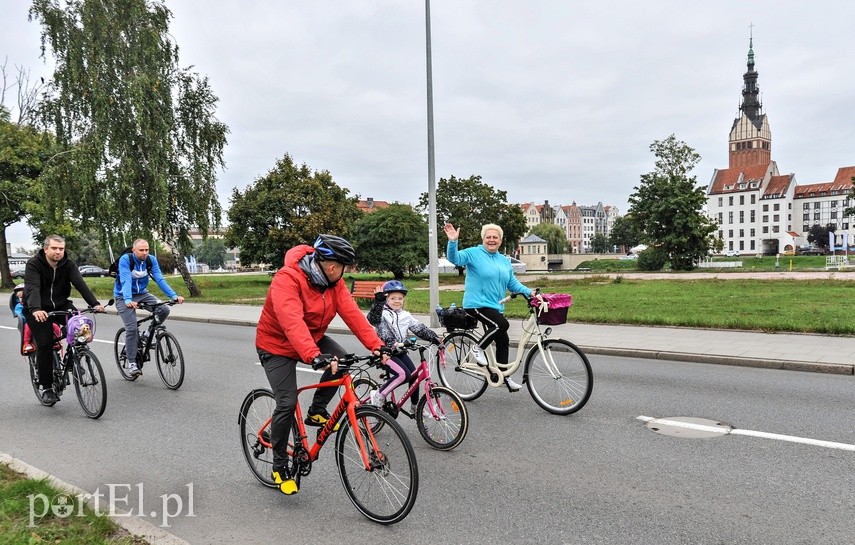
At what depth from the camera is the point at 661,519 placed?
3576 millimetres

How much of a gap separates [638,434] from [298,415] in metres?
3.13

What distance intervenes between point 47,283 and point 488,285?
4707 millimetres

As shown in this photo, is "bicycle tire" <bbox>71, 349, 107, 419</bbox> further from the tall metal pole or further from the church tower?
the church tower

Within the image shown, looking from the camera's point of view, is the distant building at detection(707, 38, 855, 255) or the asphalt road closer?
the asphalt road

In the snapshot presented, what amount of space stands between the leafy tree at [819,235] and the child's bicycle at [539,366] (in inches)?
4623

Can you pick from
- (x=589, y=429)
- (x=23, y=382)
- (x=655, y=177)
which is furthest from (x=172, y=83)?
(x=655, y=177)

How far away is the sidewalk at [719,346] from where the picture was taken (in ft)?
27.6

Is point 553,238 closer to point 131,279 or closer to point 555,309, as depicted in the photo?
point 131,279

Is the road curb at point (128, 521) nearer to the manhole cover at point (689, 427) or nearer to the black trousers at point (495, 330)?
the black trousers at point (495, 330)

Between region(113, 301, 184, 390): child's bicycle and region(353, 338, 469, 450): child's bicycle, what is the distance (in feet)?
12.0

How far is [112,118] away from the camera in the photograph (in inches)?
1075

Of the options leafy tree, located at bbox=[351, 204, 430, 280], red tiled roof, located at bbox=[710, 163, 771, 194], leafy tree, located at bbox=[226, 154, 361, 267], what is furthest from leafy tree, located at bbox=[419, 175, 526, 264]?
red tiled roof, located at bbox=[710, 163, 771, 194]

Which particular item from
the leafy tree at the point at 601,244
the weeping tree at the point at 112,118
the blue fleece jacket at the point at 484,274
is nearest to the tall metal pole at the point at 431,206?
the blue fleece jacket at the point at 484,274

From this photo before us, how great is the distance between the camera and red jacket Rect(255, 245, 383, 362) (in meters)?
3.52
